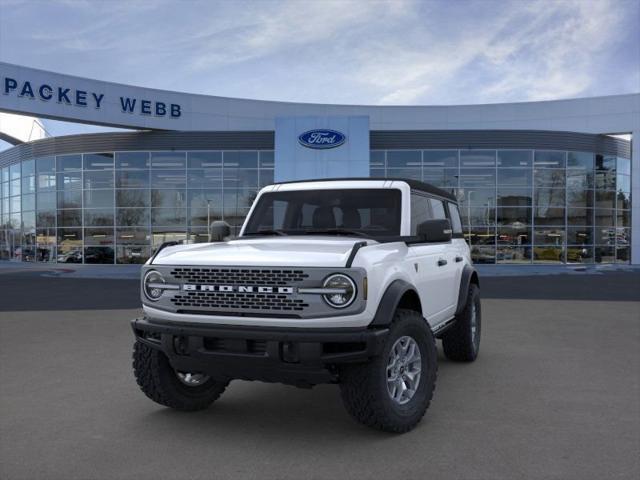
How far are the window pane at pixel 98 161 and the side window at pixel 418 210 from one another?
25.4 meters

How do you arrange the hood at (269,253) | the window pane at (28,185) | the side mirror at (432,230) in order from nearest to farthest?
1. the hood at (269,253)
2. the side mirror at (432,230)
3. the window pane at (28,185)

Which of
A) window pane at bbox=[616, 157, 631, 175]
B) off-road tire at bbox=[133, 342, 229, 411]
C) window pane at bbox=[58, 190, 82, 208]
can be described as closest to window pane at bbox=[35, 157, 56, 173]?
window pane at bbox=[58, 190, 82, 208]

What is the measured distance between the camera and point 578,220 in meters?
27.7

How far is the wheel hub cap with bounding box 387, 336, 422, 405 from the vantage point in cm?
399

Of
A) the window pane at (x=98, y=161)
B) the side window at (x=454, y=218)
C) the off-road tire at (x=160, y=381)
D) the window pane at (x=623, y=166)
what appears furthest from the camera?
the window pane at (x=623, y=166)

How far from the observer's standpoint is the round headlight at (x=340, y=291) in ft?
11.8

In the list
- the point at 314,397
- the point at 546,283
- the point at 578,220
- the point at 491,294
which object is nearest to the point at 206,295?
the point at 314,397

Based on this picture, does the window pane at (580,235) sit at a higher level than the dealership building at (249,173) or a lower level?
lower

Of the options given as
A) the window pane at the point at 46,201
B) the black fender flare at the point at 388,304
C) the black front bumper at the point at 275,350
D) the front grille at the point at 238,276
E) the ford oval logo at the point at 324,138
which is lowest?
the black front bumper at the point at 275,350

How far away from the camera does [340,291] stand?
3.58 m

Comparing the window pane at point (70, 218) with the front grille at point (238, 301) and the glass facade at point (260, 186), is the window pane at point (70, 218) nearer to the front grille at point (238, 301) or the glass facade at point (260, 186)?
the glass facade at point (260, 186)

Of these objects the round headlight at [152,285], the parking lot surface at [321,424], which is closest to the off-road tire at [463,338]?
the parking lot surface at [321,424]

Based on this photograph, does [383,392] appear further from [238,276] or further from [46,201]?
[46,201]

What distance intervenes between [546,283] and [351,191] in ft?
46.1
